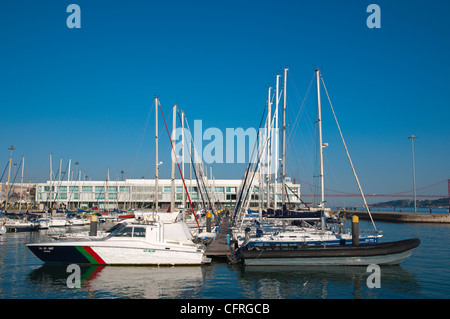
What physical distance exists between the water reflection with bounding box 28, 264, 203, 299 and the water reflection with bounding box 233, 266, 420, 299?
2926mm

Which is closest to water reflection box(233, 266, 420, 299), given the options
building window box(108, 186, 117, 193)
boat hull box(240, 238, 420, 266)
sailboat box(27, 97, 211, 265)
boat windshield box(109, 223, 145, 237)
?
boat hull box(240, 238, 420, 266)

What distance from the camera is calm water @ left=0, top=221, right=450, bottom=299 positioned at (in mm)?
17062

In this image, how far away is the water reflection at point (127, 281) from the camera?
1706 centimetres

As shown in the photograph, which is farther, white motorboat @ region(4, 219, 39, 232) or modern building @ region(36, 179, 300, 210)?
modern building @ region(36, 179, 300, 210)

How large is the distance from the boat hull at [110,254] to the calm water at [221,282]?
443mm

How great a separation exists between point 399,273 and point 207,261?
1141 centimetres

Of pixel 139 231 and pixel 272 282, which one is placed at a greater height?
pixel 139 231

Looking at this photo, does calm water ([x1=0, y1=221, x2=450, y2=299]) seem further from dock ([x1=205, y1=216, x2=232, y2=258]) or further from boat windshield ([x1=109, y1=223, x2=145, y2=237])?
boat windshield ([x1=109, y1=223, x2=145, y2=237])

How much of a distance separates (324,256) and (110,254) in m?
13.0

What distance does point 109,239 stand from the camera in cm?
2275

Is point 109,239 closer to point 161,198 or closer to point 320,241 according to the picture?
point 320,241

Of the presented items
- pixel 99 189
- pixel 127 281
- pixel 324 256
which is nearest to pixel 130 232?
pixel 127 281
